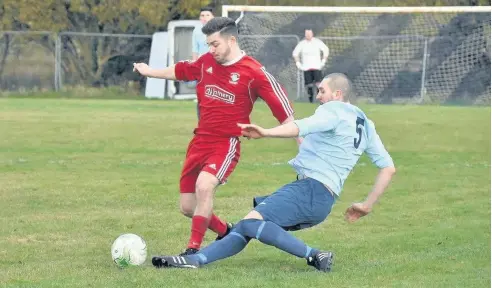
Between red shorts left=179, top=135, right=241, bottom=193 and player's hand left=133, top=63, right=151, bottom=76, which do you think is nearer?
red shorts left=179, top=135, right=241, bottom=193

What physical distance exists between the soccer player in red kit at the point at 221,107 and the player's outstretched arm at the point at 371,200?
0.94 metres

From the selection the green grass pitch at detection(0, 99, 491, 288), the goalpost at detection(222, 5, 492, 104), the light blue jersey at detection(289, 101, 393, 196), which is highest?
the light blue jersey at detection(289, 101, 393, 196)

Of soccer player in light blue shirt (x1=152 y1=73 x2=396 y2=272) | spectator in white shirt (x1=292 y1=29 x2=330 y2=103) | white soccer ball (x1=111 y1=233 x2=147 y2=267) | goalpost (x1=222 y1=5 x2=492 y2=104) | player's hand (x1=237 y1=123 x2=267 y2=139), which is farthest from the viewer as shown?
goalpost (x1=222 y1=5 x2=492 y2=104)

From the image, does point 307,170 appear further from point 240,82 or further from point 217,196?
point 217,196

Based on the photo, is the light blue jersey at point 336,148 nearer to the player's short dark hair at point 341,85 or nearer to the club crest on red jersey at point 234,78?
the player's short dark hair at point 341,85

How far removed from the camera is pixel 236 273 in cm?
753

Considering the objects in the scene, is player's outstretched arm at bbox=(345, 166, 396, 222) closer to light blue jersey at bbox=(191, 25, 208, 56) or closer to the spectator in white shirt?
light blue jersey at bbox=(191, 25, 208, 56)

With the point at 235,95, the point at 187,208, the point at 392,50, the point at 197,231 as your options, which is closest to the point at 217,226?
the point at 187,208

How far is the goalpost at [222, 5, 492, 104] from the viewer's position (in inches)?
1270

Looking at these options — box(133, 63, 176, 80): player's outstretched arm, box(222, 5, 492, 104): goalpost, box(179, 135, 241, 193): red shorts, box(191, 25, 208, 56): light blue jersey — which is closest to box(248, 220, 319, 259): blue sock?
box(179, 135, 241, 193): red shorts

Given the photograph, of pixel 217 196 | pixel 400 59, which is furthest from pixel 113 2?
pixel 217 196

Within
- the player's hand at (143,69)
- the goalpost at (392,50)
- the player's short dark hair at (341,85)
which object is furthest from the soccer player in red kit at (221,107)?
the goalpost at (392,50)

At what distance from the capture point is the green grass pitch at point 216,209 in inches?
294

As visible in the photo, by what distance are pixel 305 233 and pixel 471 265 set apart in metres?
2.15
